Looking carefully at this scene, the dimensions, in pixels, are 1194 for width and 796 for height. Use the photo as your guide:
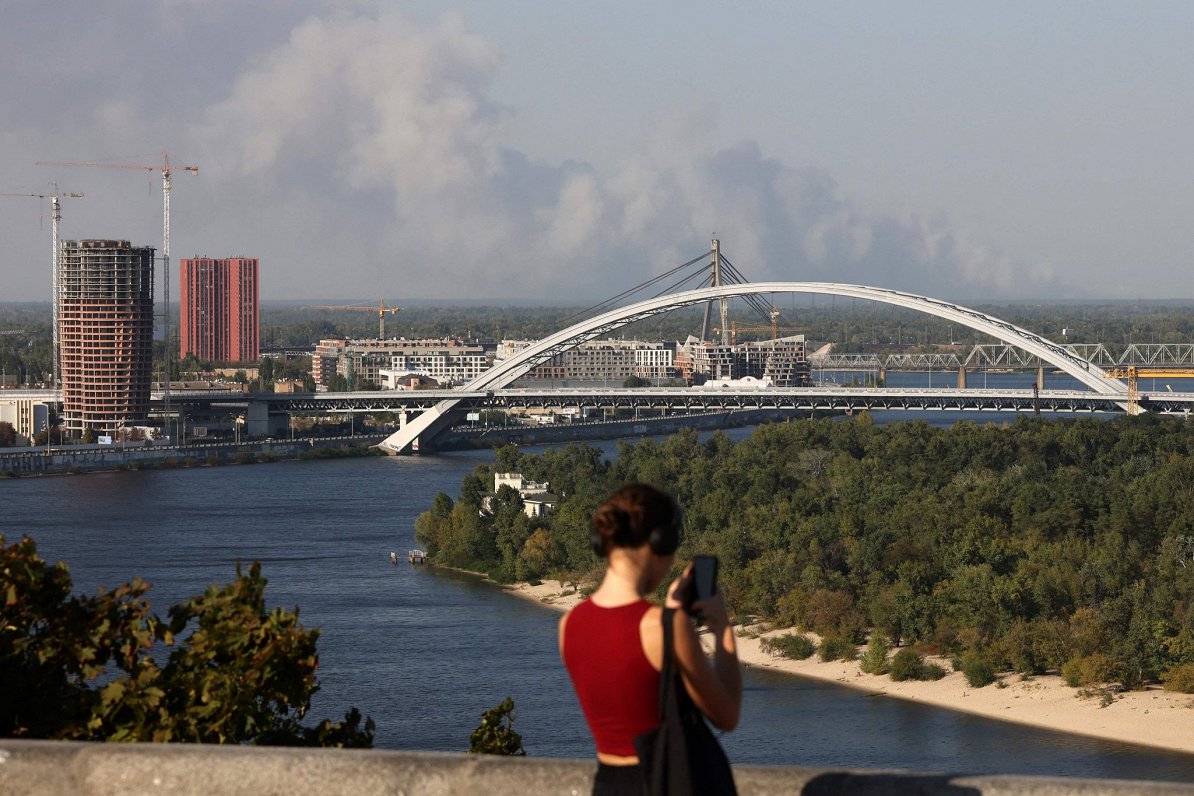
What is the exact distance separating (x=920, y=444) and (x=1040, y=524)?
13582 millimetres

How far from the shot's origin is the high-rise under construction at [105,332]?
205ft

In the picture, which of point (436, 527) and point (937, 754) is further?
point (436, 527)

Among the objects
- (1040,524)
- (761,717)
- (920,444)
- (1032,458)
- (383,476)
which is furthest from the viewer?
(383,476)

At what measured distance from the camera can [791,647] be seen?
23.1 m

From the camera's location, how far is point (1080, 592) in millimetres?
24422

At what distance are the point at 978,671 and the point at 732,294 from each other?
4568 cm

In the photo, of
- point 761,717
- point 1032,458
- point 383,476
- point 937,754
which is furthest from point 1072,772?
point 383,476

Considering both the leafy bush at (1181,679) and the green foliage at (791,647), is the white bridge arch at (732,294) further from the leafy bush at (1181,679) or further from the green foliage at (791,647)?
the leafy bush at (1181,679)

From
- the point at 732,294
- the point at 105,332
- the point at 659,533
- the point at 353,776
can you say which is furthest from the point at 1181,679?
the point at 105,332

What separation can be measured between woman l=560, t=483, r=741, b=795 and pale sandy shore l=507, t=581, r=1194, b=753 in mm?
16023

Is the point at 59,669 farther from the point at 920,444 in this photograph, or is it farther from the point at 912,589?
the point at 920,444

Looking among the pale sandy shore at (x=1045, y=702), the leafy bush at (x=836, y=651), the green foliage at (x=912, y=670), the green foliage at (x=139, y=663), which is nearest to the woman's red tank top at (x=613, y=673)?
the green foliage at (x=139, y=663)

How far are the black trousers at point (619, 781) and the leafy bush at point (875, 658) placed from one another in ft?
63.8

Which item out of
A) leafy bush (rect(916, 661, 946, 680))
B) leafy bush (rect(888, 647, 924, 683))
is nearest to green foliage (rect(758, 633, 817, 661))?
leafy bush (rect(888, 647, 924, 683))
